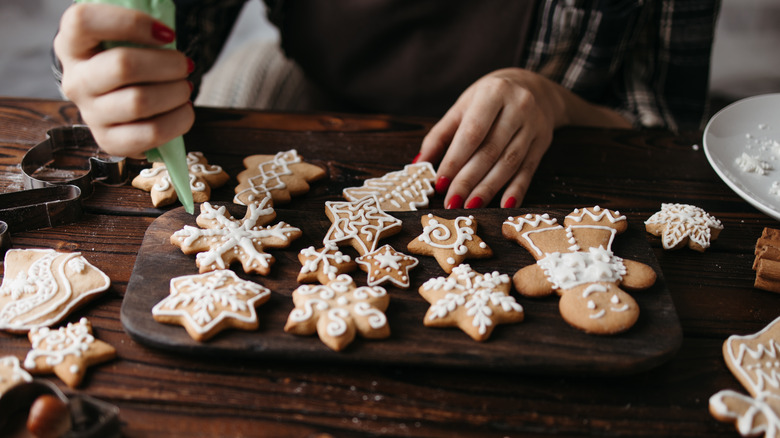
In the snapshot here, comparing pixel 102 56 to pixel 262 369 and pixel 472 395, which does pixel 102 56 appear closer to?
pixel 262 369

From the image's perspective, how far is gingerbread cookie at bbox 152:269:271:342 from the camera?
0.85m

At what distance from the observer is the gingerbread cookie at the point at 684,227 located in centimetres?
111

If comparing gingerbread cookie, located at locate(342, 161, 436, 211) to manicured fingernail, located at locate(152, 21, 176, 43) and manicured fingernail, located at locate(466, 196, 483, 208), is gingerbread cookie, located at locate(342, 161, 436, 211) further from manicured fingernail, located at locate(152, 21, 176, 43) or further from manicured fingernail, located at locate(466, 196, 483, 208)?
manicured fingernail, located at locate(152, 21, 176, 43)

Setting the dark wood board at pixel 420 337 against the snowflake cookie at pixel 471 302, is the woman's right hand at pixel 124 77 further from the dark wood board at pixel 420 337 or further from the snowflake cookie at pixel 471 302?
the snowflake cookie at pixel 471 302

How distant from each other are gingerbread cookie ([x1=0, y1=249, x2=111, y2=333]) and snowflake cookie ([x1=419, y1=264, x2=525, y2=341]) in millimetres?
549

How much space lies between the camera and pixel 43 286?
36.8 inches

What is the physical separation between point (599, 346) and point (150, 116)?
0.81m

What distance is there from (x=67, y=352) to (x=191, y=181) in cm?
46

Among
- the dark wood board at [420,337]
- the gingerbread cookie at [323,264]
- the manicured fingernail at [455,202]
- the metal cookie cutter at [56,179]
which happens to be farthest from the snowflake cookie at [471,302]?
the metal cookie cutter at [56,179]

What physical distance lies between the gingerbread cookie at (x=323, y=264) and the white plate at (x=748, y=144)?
0.79m

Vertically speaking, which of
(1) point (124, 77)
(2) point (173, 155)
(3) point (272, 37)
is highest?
(1) point (124, 77)

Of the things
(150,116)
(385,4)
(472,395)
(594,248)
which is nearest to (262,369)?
(472,395)

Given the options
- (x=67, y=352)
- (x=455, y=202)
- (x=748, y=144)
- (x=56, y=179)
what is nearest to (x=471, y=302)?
(x=455, y=202)

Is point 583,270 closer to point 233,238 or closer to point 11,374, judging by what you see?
point 233,238
